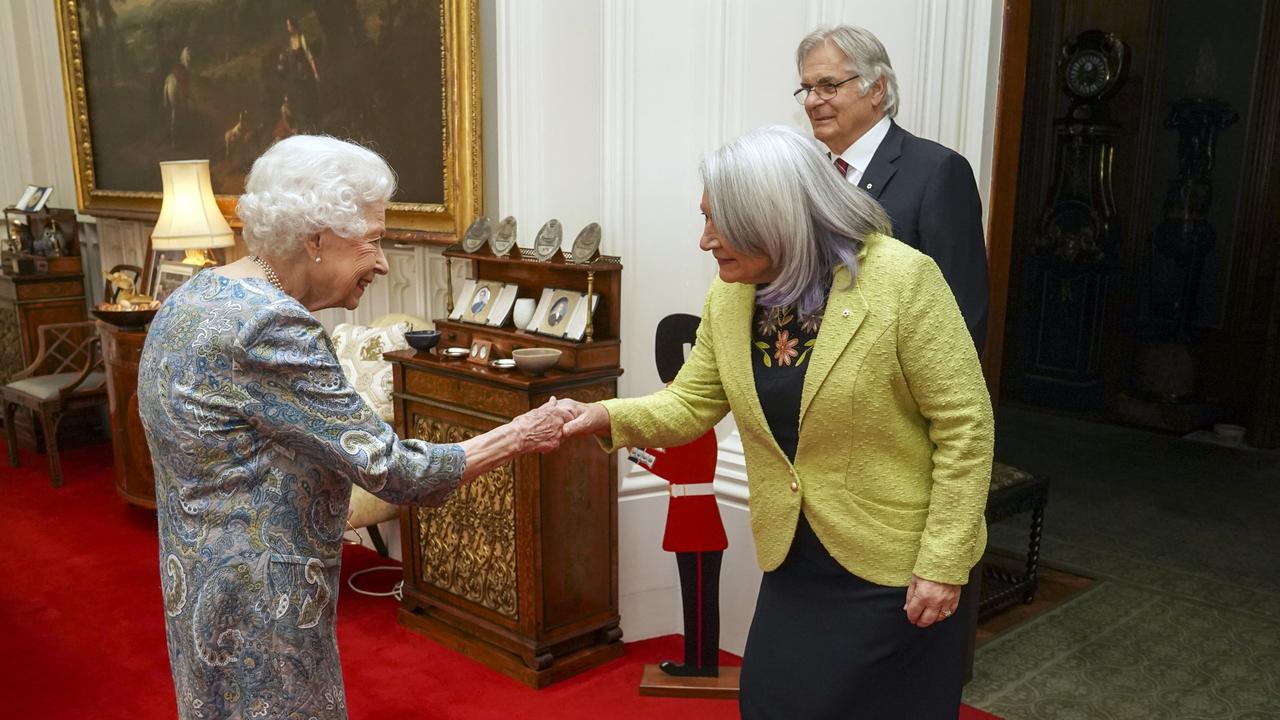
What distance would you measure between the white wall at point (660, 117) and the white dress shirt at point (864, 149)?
1.85ft

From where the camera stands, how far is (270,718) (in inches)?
78.7

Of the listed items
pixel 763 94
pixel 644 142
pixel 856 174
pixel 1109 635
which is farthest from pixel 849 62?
pixel 1109 635

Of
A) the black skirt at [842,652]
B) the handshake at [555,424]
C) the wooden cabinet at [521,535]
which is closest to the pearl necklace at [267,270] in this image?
the handshake at [555,424]

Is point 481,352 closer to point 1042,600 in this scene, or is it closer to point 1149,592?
point 1042,600

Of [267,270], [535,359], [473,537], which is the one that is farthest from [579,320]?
Result: [267,270]

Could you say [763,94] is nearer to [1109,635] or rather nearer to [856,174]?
[856,174]

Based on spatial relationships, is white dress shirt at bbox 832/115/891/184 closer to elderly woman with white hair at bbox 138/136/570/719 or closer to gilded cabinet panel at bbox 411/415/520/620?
elderly woman with white hair at bbox 138/136/570/719

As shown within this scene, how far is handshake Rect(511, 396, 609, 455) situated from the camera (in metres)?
2.39

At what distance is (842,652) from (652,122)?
240 cm

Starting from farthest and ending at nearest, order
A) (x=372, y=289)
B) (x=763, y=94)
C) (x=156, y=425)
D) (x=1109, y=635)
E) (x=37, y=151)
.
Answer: (x=37, y=151) < (x=372, y=289) < (x=1109, y=635) < (x=763, y=94) < (x=156, y=425)

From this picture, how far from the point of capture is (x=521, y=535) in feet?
12.2

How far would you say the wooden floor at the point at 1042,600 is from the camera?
170 inches

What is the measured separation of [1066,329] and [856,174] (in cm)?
609

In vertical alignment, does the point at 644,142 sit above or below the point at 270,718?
above
